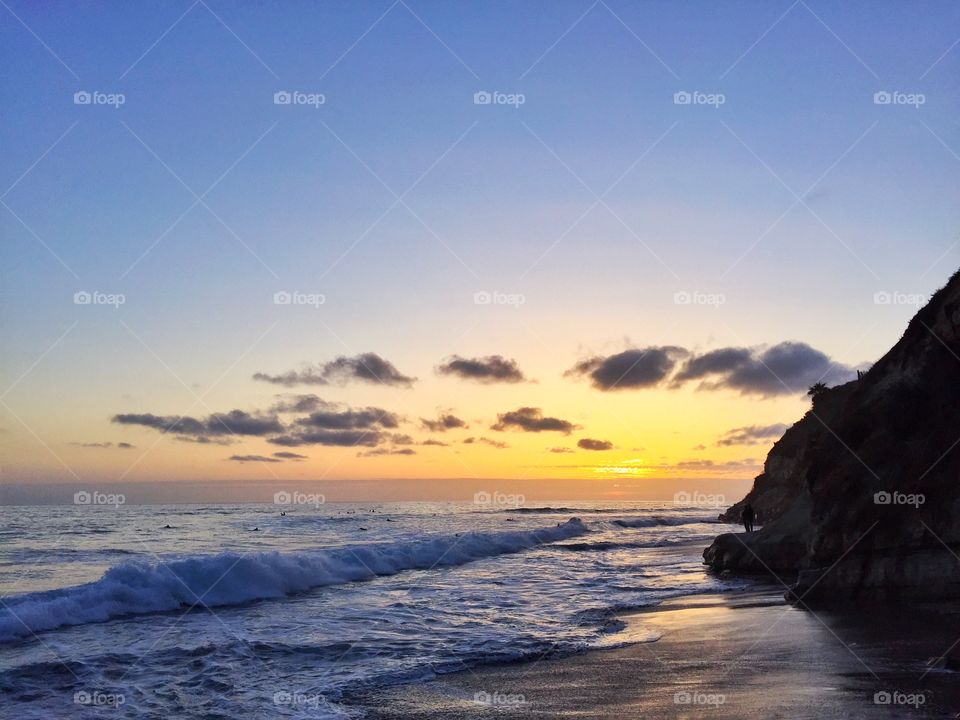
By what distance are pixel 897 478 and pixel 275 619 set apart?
18.0 metres

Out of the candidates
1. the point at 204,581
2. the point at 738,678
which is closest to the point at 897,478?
the point at 738,678

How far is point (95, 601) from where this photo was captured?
72.7 ft

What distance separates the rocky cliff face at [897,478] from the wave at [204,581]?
768 inches

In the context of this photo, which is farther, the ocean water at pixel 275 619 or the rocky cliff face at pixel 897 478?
the rocky cliff face at pixel 897 478

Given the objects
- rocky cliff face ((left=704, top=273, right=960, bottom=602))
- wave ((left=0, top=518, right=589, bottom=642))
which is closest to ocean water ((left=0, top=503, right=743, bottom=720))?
wave ((left=0, top=518, right=589, bottom=642))

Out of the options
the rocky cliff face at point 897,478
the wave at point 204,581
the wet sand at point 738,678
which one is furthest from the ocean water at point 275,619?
the rocky cliff face at point 897,478

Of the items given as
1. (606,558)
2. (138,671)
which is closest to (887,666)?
(138,671)

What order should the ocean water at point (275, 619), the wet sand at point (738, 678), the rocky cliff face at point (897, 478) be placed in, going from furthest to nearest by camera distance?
the rocky cliff face at point (897, 478), the ocean water at point (275, 619), the wet sand at point (738, 678)

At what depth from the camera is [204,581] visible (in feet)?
92.7

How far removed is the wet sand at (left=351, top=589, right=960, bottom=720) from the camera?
10.1m

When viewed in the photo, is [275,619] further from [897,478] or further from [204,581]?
Answer: [897,478]

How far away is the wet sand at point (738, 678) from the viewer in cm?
1012

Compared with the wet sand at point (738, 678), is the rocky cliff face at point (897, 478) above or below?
above

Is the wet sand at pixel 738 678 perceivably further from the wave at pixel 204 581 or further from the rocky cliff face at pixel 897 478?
the wave at pixel 204 581
